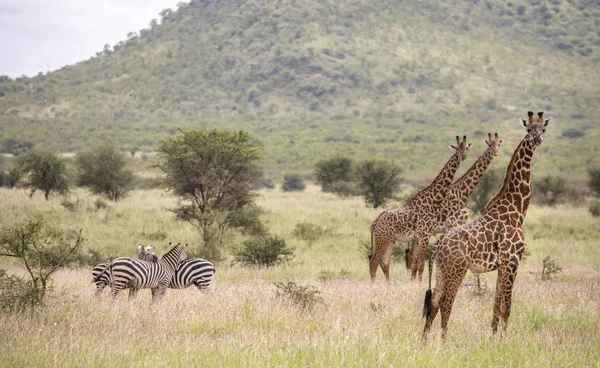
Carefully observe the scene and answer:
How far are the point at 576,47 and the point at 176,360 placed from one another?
14616 cm

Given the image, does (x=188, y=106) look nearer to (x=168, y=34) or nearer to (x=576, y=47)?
(x=168, y=34)

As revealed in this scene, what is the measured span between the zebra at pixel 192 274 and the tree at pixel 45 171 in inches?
814

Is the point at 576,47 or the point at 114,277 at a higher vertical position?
the point at 576,47

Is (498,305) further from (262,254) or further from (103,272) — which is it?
(262,254)

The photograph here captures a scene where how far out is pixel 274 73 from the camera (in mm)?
118562

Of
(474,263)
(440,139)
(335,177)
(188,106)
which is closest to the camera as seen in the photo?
(474,263)

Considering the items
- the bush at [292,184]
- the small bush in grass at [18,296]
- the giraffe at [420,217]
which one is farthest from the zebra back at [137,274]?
the bush at [292,184]

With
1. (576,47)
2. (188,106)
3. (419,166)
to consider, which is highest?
(576,47)

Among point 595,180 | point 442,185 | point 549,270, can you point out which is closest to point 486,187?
A: point 595,180

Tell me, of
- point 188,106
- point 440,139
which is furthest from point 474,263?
point 188,106

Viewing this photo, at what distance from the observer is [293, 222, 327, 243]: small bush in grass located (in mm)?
19828

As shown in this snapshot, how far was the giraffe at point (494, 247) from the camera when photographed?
6.71m

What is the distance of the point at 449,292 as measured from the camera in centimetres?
670

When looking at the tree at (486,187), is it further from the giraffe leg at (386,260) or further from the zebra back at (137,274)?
the zebra back at (137,274)
